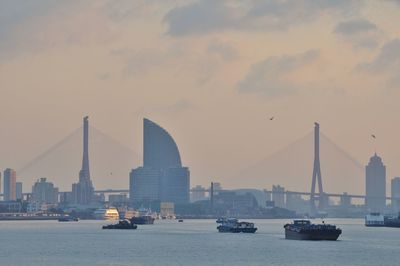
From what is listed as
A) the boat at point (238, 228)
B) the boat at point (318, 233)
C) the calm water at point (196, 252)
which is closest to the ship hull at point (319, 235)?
the boat at point (318, 233)

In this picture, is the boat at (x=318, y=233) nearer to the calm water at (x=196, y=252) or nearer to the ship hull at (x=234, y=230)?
the calm water at (x=196, y=252)

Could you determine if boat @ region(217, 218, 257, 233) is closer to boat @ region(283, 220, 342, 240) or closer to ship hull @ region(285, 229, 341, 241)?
boat @ region(283, 220, 342, 240)

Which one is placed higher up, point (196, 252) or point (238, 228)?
point (238, 228)

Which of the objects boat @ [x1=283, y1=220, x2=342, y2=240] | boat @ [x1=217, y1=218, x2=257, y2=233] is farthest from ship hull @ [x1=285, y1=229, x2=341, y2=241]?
boat @ [x1=217, y1=218, x2=257, y2=233]

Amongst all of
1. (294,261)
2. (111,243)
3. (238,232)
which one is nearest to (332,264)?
(294,261)

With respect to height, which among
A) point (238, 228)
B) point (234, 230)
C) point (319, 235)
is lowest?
point (234, 230)

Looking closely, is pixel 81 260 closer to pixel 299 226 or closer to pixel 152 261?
pixel 152 261

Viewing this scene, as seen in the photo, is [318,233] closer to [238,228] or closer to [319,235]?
[319,235]

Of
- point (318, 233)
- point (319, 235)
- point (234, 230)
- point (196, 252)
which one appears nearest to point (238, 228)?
point (234, 230)

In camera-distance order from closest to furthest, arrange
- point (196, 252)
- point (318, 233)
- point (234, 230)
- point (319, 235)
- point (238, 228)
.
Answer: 1. point (196, 252)
2. point (318, 233)
3. point (319, 235)
4. point (238, 228)
5. point (234, 230)

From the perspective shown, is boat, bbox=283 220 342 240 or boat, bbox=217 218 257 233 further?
boat, bbox=217 218 257 233

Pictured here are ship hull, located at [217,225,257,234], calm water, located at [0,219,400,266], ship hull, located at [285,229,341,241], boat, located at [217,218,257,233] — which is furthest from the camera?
boat, located at [217,218,257,233]

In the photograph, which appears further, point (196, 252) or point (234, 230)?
point (234, 230)

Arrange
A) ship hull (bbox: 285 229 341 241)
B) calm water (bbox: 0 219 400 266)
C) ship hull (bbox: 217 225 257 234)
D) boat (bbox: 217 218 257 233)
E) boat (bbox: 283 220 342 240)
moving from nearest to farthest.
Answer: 1. calm water (bbox: 0 219 400 266)
2. ship hull (bbox: 285 229 341 241)
3. boat (bbox: 283 220 342 240)
4. ship hull (bbox: 217 225 257 234)
5. boat (bbox: 217 218 257 233)
